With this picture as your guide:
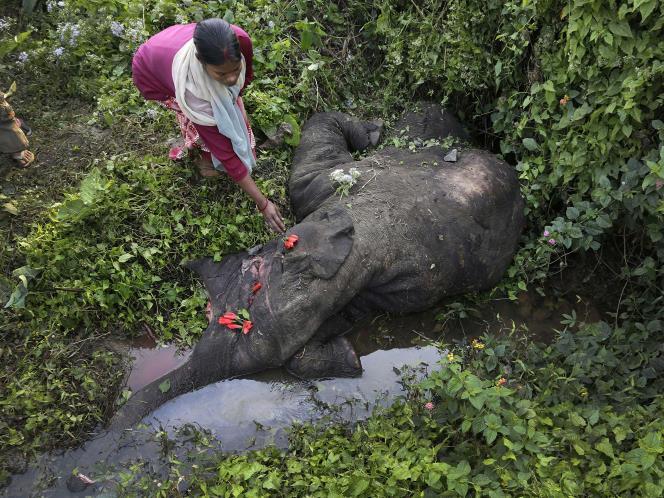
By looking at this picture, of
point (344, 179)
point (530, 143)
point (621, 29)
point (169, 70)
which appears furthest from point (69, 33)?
point (621, 29)

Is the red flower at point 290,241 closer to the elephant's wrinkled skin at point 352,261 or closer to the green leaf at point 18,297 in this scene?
the elephant's wrinkled skin at point 352,261

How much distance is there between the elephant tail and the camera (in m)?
3.77

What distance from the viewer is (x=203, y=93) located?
3408mm

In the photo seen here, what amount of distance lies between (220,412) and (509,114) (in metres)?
3.39

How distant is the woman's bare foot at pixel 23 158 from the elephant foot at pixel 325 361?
2.92 metres

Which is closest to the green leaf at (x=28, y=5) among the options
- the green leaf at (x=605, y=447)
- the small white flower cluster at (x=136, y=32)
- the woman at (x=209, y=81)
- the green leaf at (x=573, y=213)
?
the small white flower cluster at (x=136, y=32)

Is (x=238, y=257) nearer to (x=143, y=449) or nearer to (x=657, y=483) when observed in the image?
(x=143, y=449)

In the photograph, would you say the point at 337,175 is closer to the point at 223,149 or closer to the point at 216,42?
the point at 223,149

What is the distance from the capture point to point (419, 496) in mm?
3074

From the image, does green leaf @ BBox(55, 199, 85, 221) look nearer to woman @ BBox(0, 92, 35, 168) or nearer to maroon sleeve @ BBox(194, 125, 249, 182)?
woman @ BBox(0, 92, 35, 168)

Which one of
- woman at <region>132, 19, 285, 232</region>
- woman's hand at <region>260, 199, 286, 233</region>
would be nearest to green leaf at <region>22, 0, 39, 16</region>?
woman at <region>132, 19, 285, 232</region>

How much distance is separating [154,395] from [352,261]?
1728 millimetres

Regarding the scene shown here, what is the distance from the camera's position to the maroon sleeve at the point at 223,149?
364 centimetres

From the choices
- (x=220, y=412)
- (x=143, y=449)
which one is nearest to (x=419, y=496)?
(x=220, y=412)
